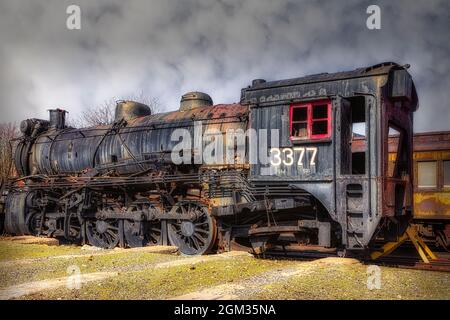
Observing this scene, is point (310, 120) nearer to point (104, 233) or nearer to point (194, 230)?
point (194, 230)

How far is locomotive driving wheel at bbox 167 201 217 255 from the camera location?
11.0 meters

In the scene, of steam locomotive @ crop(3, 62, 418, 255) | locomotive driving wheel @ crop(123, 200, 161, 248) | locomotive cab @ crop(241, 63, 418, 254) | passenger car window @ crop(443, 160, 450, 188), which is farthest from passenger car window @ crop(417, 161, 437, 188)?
locomotive driving wheel @ crop(123, 200, 161, 248)

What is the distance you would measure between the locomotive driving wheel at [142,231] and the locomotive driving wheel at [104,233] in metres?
0.53

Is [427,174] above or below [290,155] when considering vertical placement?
below

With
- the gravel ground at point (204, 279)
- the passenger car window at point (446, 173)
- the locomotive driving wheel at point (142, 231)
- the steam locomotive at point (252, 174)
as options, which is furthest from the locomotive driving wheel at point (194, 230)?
the passenger car window at point (446, 173)

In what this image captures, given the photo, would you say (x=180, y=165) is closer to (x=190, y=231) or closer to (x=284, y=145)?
(x=190, y=231)

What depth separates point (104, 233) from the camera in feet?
44.6

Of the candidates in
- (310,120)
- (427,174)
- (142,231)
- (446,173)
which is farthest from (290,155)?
(446,173)

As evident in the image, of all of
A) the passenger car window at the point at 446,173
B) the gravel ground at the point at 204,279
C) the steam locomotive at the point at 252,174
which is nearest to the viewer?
the gravel ground at the point at 204,279

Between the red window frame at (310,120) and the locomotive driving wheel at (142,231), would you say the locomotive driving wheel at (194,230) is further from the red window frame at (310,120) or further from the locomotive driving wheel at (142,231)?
the red window frame at (310,120)

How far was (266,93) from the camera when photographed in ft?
33.8

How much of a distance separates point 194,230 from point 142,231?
6.03 feet

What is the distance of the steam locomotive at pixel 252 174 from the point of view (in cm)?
907
